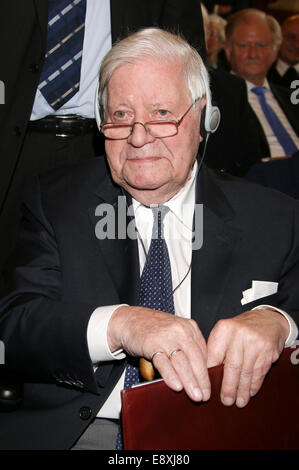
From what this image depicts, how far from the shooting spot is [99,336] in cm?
123

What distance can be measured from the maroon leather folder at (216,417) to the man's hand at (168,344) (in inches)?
1.1

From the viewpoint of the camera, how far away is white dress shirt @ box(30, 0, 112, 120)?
2115 millimetres

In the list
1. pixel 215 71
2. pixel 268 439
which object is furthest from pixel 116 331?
pixel 215 71

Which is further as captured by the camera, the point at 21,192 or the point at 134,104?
the point at 21,192

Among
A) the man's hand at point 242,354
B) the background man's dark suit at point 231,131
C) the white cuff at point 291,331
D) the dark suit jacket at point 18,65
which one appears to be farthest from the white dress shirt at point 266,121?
the man's hand at point 242,354

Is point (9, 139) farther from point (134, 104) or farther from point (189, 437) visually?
point (189, 437)

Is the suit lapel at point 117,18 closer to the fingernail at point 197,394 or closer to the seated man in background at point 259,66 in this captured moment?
the fingernail at point 197,394

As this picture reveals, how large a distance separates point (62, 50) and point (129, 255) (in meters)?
1.04

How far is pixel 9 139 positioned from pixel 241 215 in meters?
0.94

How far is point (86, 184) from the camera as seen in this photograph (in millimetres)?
1602

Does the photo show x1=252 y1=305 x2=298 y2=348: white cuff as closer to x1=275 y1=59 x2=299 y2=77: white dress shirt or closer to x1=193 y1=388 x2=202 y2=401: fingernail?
x1=193 y1=388 x2=202 y2=401: fingernail

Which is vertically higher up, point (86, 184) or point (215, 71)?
point (215, 71)

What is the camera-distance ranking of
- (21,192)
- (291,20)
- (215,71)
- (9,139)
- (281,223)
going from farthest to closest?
(291,20) → (215,71) → (21,192) → (9,139) → (281,223)

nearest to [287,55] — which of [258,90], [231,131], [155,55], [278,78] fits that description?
[278,78]
